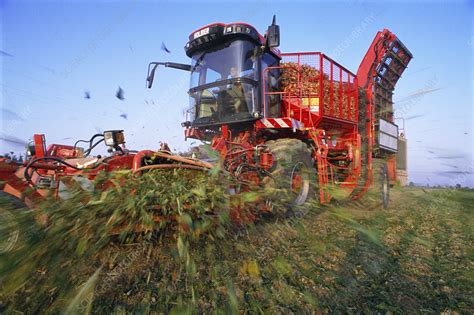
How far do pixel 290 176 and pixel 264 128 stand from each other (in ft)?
3.19

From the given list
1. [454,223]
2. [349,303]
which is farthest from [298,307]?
[454,223]

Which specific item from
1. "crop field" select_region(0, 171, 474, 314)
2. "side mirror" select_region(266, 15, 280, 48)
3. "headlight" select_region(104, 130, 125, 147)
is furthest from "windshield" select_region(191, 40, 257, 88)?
"crop field" select_region(0, 171, 474, 314)

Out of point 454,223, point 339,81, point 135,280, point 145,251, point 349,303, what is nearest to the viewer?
point 349,303

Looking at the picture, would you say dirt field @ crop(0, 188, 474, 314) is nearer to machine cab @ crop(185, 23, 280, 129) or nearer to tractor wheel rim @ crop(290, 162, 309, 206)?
tractor wheel rim @ crop(290, 162, 309, 206)

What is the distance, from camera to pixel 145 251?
102 inches

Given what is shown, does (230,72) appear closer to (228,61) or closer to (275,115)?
(228,61)

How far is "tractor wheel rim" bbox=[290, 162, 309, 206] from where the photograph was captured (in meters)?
4.44

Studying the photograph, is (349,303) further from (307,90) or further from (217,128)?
(307,90)

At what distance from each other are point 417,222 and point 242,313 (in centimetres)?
447

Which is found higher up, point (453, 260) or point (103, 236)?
point (103, 236)

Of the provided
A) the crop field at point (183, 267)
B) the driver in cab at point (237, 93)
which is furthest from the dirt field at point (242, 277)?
the driver in cab at point (237, 93)

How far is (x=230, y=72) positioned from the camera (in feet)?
15.9

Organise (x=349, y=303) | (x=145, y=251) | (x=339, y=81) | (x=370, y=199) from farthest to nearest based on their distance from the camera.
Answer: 1. (x=370, y=199)
2. (x=339, y=81)
3. (x=145, y=251)
4. (x=349, y=303)

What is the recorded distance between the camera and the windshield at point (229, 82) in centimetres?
477
